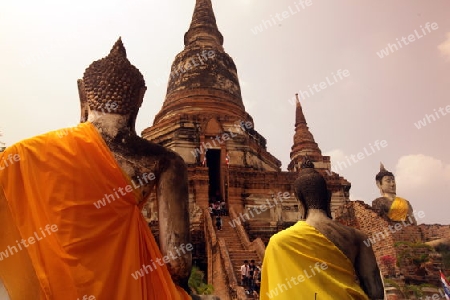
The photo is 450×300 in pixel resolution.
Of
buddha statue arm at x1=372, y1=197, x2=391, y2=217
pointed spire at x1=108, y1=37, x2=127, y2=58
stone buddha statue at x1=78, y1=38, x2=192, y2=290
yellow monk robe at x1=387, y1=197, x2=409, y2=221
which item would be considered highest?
pointed spire at x1=108, y1=37, x2=127, y2=58

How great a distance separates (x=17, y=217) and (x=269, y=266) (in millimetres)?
2552

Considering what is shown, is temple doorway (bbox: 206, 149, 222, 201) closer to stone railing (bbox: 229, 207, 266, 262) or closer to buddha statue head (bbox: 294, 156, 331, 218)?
stone railing (bbox: 229, 207, 266, 262)

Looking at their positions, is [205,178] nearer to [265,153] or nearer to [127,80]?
[265,153]

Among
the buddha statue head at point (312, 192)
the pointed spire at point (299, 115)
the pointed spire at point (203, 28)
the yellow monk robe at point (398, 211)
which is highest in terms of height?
the pointed spire at point (203, 28)

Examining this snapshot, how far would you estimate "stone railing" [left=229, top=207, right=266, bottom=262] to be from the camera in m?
14.2

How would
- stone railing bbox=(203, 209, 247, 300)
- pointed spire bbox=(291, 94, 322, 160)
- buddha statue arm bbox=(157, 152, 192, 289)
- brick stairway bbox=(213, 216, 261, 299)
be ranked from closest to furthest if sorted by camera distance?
buddha statue arm bbox=(157, 152, 192, 289)
stone railing bbox=(203, 209, 247, 300)
brick stairway bbox=(213, 216, 261, 299)
pointed spire bbox=(291, 94, 322, 160)

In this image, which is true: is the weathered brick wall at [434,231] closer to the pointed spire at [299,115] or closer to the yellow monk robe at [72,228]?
the pointed spire at [299,115]

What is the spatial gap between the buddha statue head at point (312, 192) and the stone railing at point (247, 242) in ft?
31.6

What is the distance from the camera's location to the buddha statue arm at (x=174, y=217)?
2.96 metres

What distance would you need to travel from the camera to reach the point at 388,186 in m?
24.3

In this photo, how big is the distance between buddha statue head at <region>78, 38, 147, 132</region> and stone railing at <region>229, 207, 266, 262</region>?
11.3 m

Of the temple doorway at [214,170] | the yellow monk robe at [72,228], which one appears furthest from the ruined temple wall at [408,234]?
the yellow monk robe at [72,228]

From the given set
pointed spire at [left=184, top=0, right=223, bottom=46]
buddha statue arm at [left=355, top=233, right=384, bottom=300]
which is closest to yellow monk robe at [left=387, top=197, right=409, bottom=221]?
pointed spire at [left=184, top=0, right=223, bottom=46]

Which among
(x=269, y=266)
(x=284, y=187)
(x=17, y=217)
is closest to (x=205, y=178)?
(x=284, y=187)
